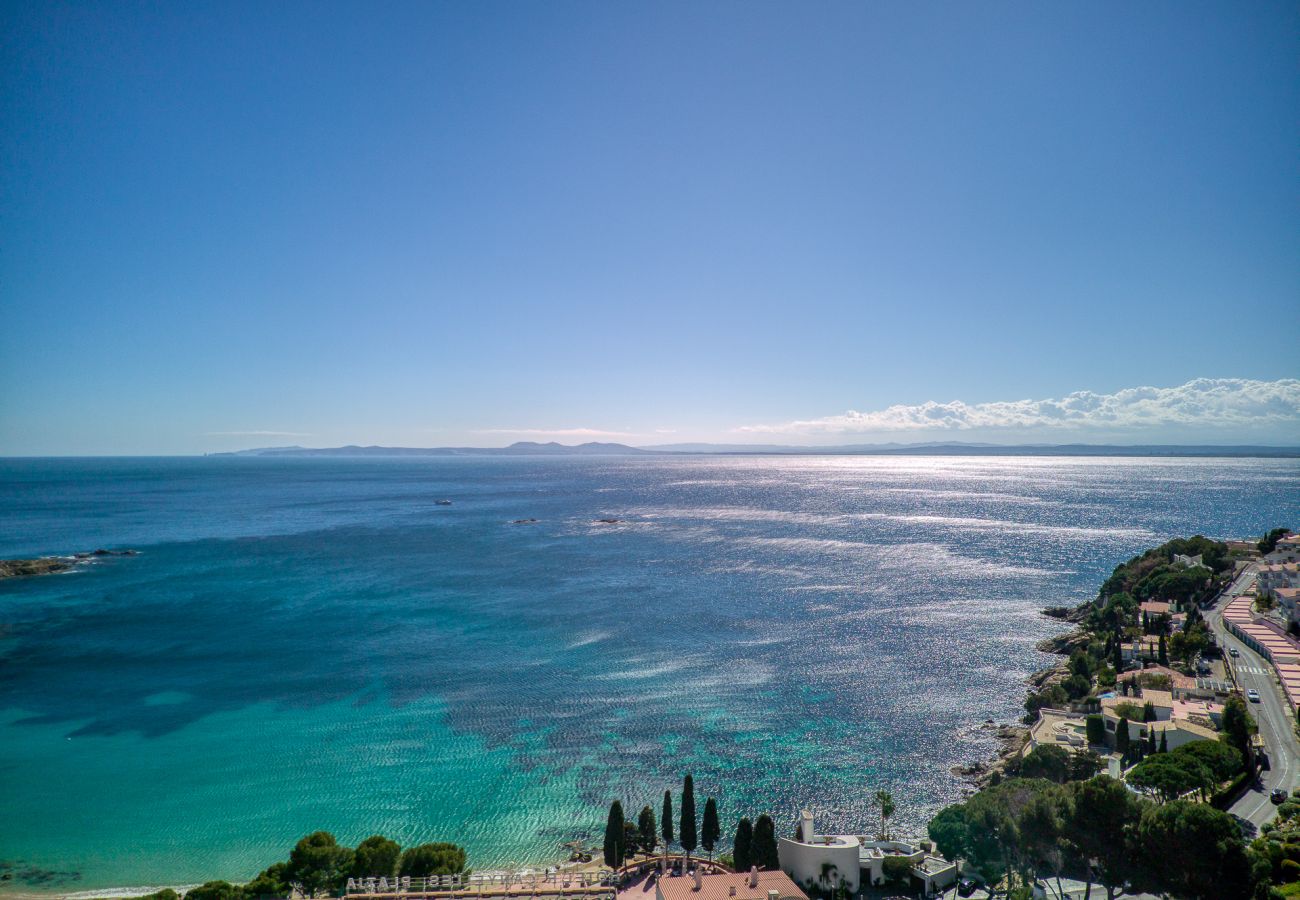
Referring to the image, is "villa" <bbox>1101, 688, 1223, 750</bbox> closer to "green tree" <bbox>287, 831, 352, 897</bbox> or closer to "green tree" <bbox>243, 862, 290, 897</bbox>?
"green tree" <bbox>287, 831, 352, 897</bbox>

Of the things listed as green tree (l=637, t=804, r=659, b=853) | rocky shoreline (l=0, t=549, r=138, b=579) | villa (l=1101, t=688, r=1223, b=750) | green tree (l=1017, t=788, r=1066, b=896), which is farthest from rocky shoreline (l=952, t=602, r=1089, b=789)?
rocky shoreline (l=0, t=549, r=138, b=579)

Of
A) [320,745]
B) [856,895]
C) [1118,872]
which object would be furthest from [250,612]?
[1118,872]

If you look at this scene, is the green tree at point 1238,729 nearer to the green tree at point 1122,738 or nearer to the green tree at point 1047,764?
the green tree at point 1122,738

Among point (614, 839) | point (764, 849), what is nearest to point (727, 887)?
point (764, 849)

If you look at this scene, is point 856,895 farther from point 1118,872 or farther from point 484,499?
point 484,499

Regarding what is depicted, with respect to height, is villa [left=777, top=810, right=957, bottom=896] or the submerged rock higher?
the submerged rock

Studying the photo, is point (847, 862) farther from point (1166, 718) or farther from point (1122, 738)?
point (1166, 718)
